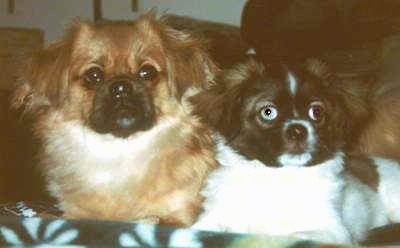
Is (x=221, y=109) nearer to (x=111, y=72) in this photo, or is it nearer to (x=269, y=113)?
(x=269, y=113)

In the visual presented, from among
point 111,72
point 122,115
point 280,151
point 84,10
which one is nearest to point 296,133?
point 280,151

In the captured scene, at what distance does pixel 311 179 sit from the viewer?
1784mm

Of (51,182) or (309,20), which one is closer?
(51,182)

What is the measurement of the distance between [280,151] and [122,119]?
1.75 ft

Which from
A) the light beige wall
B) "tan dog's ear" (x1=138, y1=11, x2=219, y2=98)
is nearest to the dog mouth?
"tan dog's ear" (x1=138, y1=11, x2=219, y2=98)

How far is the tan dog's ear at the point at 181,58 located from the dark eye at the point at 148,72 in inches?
2.2

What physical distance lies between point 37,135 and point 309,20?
58.5 inches

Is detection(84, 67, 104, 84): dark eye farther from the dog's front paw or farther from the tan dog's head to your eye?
the dog's front paw

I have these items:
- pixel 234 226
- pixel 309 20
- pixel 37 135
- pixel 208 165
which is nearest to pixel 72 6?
pixel 309 20

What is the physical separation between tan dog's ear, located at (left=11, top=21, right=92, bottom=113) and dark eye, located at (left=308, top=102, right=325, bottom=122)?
847 mm

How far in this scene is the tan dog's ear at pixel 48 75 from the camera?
79.0 inches

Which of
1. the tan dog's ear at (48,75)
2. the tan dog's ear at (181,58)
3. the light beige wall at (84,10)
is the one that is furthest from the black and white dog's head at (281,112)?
the light beige wall at (84,10)

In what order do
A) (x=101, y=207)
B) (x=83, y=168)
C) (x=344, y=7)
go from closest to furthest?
1. (x=101, y=207)
2. (x=83, y=168)
3. (x=344, y=7)

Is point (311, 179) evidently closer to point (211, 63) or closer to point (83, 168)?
point (211, 63)
